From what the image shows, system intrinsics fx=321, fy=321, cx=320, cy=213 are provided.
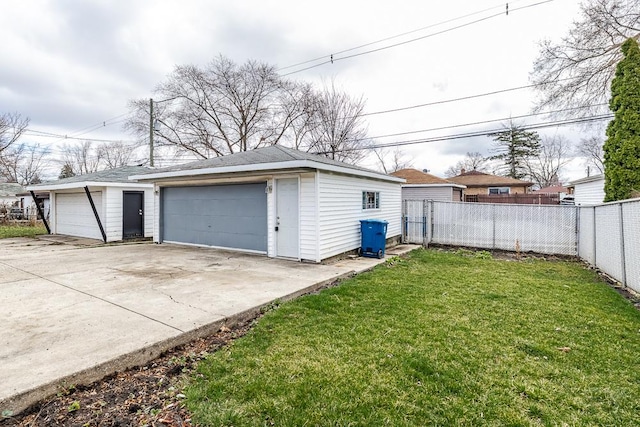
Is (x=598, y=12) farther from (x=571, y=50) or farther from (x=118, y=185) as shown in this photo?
(x=118, y=185)

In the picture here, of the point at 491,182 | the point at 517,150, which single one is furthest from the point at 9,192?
the point at 517,150

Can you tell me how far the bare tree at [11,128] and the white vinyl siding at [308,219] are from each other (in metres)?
23.1

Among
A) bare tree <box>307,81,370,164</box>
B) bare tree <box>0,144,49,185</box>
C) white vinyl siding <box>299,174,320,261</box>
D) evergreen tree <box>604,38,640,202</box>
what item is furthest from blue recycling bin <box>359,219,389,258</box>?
bare tree <box>0,144,49,185</box>

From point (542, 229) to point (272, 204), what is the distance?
7.79 metres

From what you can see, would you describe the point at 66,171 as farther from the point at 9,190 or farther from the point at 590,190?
the point at 590,190

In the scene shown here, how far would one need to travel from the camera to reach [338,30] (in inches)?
446

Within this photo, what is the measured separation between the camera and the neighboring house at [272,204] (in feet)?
24.7

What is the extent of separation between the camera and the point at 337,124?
75.5 ft

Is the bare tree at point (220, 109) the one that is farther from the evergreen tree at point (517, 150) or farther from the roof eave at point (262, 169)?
the evergreen tree at point (517, 150)

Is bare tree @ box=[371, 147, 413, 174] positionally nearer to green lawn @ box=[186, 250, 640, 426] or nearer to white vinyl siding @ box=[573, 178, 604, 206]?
white vinyl siding @ box=[573, 178, 604, 206]

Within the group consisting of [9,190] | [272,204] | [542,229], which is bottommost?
[542,229]

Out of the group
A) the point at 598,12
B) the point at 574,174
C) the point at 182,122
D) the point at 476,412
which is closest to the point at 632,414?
the point at 476,412

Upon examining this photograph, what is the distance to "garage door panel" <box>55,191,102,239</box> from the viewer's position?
1213 cm

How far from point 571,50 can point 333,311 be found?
592 inches
